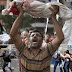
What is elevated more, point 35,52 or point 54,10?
point 54,10

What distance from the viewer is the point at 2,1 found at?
65.9 meters

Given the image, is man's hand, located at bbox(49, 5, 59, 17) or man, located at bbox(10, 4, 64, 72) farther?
man's hand, located at bbox(49, 5, 59, 17)

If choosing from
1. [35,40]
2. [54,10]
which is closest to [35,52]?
[35,40]

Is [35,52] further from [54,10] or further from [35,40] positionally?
[54,10]

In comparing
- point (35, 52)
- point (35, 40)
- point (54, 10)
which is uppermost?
point (54, 10)

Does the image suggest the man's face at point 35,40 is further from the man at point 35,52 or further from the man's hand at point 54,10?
the man's hand at point 54,10

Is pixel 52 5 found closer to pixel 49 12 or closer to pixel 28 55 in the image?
pixel 49 12

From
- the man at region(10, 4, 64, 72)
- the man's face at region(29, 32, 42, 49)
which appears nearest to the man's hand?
the man at region(10, 4, 64, 72)

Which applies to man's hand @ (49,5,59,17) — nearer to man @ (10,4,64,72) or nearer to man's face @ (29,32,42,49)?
man @ (10,4,64,72)

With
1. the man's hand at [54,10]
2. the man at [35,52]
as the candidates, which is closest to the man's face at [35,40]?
the man at [35,52]

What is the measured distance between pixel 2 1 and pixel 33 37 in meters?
62.4

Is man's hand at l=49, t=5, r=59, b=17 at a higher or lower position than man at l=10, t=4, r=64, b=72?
higher

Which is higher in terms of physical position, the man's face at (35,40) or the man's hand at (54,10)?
the man's hand at (54,10)

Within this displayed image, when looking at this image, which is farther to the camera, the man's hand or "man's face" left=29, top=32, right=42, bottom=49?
the man's hand
